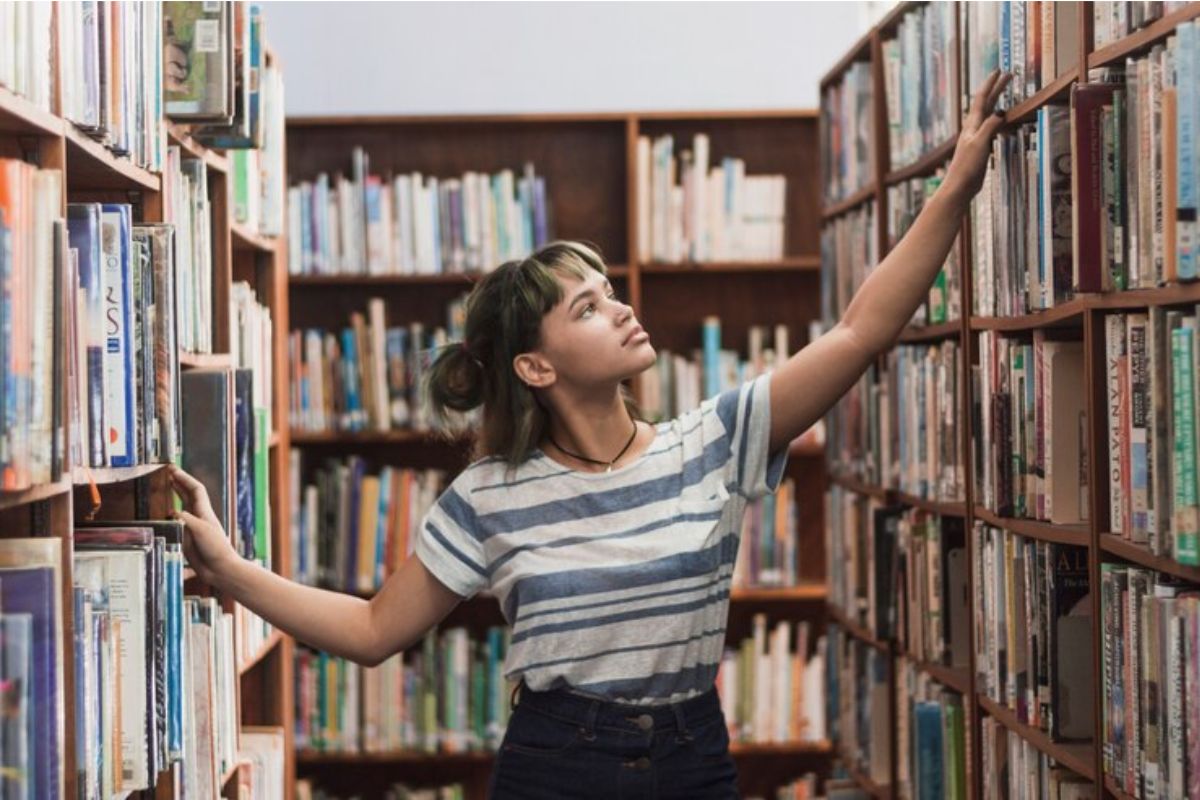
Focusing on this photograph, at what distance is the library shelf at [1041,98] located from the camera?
2.22 metres

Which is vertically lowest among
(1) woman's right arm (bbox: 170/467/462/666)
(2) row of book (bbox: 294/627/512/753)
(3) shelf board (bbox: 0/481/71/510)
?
(2) row of book (bbox: 294/627/512/753)

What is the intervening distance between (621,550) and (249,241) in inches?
57.5

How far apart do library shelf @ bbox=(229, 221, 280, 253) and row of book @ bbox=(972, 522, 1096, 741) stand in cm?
151

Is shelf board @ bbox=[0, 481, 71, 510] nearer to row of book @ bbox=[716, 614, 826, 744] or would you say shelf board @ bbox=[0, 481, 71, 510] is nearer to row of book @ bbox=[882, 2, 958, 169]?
row of book @ bbox=[882, 2, 958, 169]

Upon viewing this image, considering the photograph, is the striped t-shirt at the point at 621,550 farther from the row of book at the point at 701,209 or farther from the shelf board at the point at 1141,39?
the row of book at the point at 701,209

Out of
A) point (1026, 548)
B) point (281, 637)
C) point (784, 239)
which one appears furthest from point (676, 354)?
point (1026, 548)

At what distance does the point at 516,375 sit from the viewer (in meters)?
2.33

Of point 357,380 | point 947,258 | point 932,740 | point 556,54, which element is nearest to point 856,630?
point 932,740

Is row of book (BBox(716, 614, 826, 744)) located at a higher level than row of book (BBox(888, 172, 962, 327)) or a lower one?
lower

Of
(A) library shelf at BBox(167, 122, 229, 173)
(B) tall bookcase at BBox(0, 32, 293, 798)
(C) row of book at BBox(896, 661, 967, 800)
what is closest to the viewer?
(B) tall bookcase at BBox(0, 32, 293, 798)

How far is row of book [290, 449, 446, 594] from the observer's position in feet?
15.2

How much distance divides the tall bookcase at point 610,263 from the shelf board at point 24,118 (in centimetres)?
292

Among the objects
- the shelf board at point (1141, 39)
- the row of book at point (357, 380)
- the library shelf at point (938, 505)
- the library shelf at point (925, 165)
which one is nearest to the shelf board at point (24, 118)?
the shelf board at point (1141, 39)

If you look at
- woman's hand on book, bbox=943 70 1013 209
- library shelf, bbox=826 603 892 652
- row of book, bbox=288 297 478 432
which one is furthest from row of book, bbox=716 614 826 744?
woman's hand on book, bbox=943 70 1013 209
